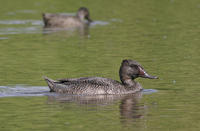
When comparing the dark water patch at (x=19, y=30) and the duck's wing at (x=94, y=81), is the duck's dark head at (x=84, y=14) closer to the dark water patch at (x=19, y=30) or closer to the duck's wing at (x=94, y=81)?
the dark water patch at (x=19, y=30)

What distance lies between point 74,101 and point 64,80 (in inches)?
45.8

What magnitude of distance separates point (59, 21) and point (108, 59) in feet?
32.0

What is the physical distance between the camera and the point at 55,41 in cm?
2522

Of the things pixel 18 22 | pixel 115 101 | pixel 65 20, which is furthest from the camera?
pixel 65 20

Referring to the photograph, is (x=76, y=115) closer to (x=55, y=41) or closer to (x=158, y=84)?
(x=158, y=84)

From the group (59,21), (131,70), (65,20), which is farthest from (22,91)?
(65,20)

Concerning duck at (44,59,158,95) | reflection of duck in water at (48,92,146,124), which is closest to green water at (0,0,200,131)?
reflection of duck in water at (48,92,146,124)

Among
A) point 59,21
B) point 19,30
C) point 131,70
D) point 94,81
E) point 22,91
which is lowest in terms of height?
point 22,91

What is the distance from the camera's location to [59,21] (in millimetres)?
30203

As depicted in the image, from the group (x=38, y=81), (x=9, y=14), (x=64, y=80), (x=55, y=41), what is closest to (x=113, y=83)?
(x=64, y=80)

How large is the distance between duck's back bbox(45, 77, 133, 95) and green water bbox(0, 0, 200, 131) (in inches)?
28.0

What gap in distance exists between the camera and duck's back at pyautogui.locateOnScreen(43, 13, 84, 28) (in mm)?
29906

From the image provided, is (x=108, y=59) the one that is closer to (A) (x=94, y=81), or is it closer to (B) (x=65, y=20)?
(A) (x=94, y=81)

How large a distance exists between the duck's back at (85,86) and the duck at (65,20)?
1396 centimetres
